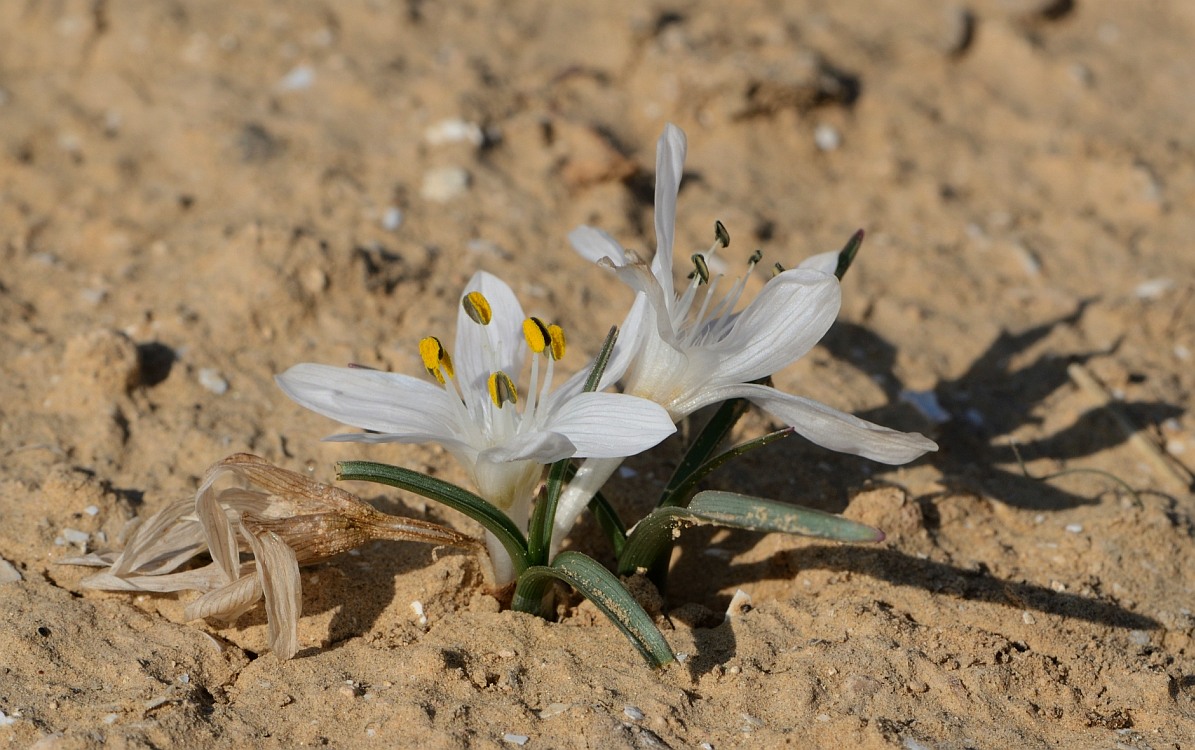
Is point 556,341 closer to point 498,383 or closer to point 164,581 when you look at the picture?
point 498,383

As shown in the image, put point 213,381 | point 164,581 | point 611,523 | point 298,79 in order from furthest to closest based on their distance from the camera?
point 298,79
point 213,381
point 611,523
point 164,581

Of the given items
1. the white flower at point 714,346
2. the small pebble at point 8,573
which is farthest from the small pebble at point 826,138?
the small pebble at point 8,573

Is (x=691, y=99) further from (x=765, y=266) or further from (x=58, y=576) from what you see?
(x=58, y=576)

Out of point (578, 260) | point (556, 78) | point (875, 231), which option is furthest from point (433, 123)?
point (875, 231)

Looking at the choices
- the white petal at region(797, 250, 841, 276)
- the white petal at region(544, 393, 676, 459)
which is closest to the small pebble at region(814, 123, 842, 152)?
the white petal at region(797, 250, 841, 276)

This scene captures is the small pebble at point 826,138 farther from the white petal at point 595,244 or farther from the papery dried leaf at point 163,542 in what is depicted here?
the papery dried leaf at point 163,542

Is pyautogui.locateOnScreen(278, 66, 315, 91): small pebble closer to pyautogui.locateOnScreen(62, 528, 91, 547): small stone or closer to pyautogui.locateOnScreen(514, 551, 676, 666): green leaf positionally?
pyautogui.locateOnScreen(62, 528, 91, 547): small stone

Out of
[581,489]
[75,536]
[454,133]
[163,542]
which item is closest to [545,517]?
[581,489]

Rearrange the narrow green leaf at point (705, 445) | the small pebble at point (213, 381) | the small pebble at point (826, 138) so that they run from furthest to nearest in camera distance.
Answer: the small pebble at point (826, 138), the small pebble at point (213, 381), the narrow green leaf at point (705, 445)
